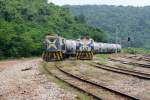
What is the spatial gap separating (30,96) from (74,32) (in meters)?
81.5

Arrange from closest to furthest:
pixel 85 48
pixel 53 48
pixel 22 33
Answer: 1. pixel 53 48
2. pixel 85 48
3. pixel 22 33

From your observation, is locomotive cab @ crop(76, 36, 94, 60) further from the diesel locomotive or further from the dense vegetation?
the dense vegetation

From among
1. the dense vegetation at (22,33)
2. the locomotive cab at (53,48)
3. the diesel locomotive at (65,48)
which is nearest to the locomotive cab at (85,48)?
the diesel locomotive at (65,48)

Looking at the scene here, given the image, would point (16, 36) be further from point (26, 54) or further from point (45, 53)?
point (45, 53)

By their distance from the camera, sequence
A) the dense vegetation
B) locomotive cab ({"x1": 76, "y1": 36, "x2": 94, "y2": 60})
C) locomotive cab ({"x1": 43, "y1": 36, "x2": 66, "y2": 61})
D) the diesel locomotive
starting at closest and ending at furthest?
locomotive cab ({"x1": 43, "y1": 36, "x2": 66, "y2": 61}), the diesel locomotive, locomotive cab ({"x1": 76, "y1": 36, "x2": 94, "y2": 60}), the dense vegetation

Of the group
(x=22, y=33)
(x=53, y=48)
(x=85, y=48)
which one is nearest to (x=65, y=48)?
(x=53, y=48)

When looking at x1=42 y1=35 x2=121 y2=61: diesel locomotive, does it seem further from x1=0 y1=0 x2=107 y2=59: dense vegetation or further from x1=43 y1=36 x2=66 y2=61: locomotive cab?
x1=0 y1=0 x2=107 y2=59: dense vegetation

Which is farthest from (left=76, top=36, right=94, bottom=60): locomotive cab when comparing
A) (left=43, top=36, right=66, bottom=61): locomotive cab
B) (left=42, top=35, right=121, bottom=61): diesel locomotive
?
(left=43, top=36, right=66, bottom=61): locomotive cab

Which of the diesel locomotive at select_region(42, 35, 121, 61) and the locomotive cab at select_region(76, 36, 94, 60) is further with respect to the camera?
the locomotive cab at select_region(76, 36, 94, 60)

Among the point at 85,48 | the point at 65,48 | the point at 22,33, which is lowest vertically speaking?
the point at 85,48

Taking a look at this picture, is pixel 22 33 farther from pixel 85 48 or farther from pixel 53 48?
pixel 53 48

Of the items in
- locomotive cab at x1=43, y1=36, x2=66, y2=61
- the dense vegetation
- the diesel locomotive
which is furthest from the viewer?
the dense vegetation

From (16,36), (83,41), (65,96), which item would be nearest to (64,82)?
(65,96)

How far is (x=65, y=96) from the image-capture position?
40.4ft
